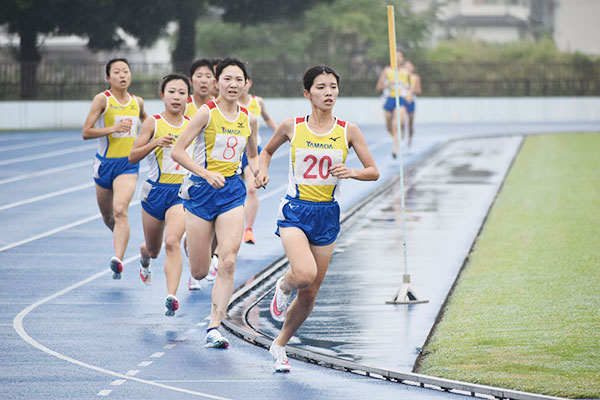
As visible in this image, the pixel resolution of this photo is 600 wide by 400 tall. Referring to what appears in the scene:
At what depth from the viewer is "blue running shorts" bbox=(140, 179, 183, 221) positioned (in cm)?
1025

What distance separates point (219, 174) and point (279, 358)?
1604 millimetres

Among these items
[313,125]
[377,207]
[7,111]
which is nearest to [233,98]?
[313,125]

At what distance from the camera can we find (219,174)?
8.63 metres

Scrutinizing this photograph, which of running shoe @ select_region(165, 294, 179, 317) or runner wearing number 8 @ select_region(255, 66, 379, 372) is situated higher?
runner wearing number 8 @ select_region(255, 66, 379, 372)

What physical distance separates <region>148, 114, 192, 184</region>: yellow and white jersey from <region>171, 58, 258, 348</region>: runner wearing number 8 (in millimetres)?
1347

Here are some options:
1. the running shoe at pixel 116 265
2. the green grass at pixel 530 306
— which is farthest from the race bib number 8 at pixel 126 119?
the green grass at pixel 530 306

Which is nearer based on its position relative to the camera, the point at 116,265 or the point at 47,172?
the point at 116,265

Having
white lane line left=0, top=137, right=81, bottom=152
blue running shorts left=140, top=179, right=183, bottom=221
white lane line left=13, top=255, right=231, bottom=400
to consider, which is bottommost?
white lane line left=13, top=255, right=231, bottom=400

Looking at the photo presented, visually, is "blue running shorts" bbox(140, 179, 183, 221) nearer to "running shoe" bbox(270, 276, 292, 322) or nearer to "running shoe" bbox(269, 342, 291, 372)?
"running shoe" bbox(270, 276, 292, 322)

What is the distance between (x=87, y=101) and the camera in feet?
141

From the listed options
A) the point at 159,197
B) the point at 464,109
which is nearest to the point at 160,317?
the point at 159,197

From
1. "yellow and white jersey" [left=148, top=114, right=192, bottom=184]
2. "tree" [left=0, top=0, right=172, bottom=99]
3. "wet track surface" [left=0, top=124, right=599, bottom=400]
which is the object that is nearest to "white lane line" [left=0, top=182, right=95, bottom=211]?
"wet track surface" [left=0, top=124, right=599, bottom=400]

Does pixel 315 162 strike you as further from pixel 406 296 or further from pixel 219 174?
pixel 406 296

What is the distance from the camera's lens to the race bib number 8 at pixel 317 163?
793cm
